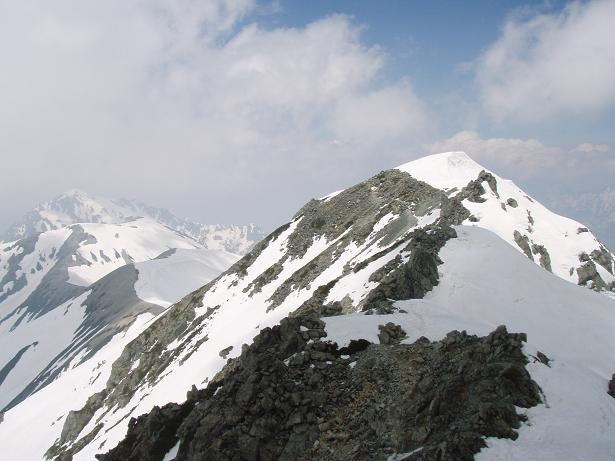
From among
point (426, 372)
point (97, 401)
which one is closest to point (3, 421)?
point (97, 401)

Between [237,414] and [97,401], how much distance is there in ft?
242

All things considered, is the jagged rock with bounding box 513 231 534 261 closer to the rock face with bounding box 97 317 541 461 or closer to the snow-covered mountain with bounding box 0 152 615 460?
the snow-covered mountain with bounding box 0 152 615 460

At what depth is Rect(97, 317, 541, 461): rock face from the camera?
41.7 feet

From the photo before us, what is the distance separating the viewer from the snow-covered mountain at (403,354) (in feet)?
43.4

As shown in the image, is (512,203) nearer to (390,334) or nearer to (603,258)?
(603,258)

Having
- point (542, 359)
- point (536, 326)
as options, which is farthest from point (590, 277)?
point (542, 359)

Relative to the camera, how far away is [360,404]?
48.5ft

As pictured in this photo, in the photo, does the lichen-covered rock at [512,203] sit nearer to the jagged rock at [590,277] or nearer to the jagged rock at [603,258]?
the jagged rock at [590,277]

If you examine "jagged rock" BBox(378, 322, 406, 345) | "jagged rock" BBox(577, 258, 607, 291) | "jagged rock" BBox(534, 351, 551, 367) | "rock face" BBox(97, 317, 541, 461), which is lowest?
"rock face" BBox(97, 317, 541, 461)

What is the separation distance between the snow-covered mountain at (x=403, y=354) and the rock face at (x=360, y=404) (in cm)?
6

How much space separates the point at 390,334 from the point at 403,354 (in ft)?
6.06

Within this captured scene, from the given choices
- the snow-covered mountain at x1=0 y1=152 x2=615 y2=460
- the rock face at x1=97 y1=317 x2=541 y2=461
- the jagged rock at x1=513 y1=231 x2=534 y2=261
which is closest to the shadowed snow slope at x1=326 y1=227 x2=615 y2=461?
the snow-covered mountain at x1=0 y1=152 x2=615 y2=460

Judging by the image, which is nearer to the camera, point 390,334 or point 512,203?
point 390,334

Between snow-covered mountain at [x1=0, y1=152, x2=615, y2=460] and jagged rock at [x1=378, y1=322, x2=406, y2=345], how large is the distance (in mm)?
85
